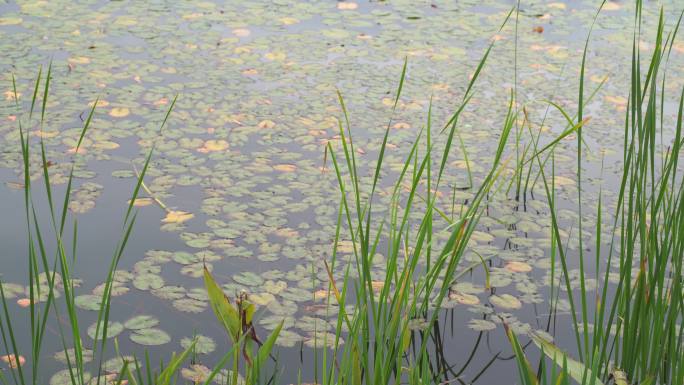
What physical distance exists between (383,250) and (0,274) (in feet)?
3.18

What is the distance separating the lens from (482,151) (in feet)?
9.90

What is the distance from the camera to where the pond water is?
7.07 feet

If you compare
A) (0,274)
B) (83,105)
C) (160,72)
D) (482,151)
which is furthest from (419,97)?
(0,274)

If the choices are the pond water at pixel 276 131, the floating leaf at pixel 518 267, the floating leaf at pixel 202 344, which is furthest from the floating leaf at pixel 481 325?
the floating leaf at pixel 202 344

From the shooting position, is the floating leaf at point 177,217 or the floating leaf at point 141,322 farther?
the floating leaf at point 177,217

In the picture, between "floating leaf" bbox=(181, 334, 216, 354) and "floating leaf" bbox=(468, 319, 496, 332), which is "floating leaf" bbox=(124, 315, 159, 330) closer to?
"floating leaf" bbox=(181, 334, 216, 354)

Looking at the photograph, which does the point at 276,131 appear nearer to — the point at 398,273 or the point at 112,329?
the point at 398,273

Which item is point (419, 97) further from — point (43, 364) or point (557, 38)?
point (43, 364)

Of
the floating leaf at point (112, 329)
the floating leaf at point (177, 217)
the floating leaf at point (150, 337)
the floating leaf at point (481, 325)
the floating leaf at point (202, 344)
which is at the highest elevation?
the floating leaf at point (177, 217)

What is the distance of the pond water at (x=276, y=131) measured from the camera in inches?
84.9

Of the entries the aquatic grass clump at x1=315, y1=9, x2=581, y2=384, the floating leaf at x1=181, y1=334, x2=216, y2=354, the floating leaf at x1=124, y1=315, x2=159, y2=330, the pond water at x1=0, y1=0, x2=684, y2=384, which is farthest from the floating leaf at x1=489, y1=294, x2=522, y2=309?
the floating leaf at x1=124, y1=315, x2=159, y2=330

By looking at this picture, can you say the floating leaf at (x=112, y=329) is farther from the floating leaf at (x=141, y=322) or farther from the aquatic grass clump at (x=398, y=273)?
the aquatic grass clump at (x=398, y=273)

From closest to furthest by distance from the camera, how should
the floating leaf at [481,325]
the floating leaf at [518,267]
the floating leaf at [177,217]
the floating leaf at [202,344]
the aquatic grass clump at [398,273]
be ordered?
1. the aquatic grass clump at [398,273]
2. the floating leaf at [202,344]
3. the floating leaf at [481,325]
4. the floating leaf at [518,267]
5. the floating leaf at [177,217]

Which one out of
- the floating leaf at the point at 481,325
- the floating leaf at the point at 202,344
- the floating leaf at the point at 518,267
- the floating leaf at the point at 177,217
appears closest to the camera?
the floating leaf at the point at 202,344
